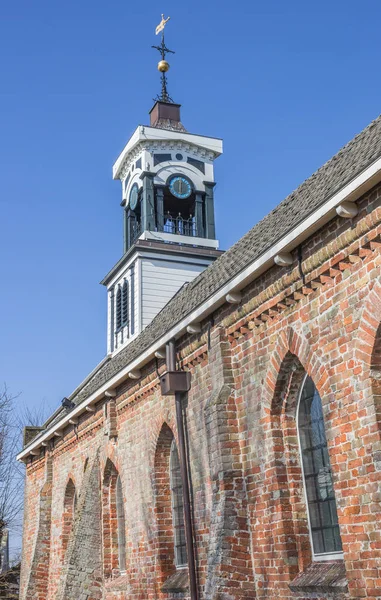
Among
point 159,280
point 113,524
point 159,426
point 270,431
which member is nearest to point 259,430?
point 270,431

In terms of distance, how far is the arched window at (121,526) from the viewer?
56.8 feet

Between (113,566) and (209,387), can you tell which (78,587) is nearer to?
(113,566)

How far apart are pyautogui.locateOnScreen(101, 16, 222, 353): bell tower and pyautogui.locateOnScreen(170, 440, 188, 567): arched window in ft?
42.5

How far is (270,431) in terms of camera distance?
10.7m

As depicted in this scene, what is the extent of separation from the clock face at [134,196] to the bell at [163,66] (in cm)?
680

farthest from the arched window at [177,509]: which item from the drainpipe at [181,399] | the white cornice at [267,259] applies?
the white cornice at [267,259]

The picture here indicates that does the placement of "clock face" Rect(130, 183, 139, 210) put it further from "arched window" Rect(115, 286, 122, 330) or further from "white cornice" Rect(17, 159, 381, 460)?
"white cornice" Rect(17, 159, 381, 460)

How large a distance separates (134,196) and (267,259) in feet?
66.9

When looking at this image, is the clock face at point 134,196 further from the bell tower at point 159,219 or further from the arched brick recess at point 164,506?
the arched brick recess at point 164,506

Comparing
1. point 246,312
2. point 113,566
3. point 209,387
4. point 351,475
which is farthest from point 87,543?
point 351,475

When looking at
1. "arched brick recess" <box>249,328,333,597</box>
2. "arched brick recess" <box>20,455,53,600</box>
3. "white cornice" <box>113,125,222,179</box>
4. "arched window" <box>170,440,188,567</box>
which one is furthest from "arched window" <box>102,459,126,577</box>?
"white cornice" <box>113,125,222,179</box>

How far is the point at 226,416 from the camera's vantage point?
11.6m

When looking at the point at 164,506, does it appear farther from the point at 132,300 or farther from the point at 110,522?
the point at 132,300

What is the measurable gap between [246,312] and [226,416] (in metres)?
1.74
